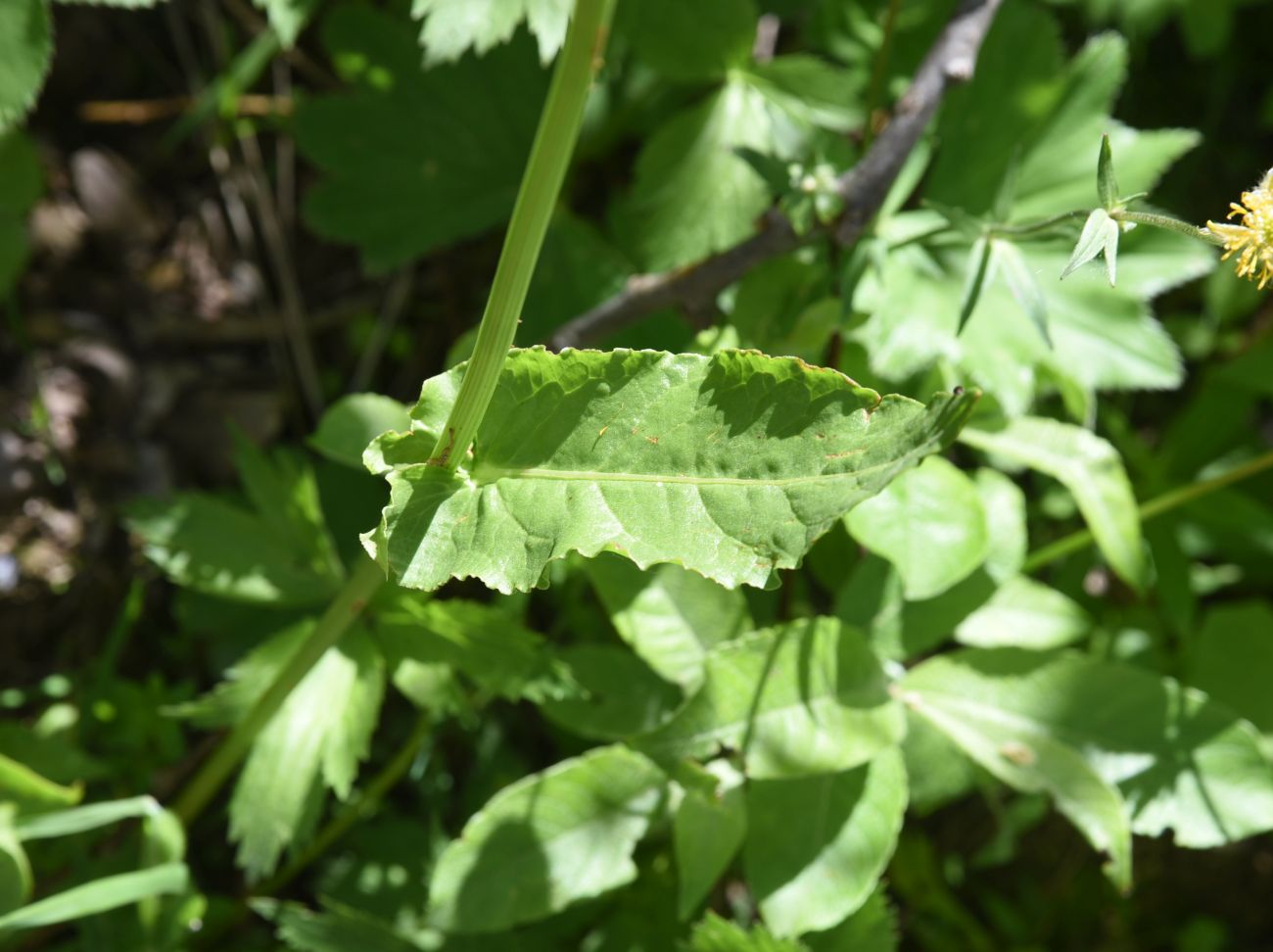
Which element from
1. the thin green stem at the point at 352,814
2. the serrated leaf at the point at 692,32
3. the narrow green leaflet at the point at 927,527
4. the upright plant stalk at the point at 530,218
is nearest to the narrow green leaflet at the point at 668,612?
the narrow green leaflet at the point at 927,527

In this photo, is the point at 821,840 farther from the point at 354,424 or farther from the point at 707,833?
the point at 354,424

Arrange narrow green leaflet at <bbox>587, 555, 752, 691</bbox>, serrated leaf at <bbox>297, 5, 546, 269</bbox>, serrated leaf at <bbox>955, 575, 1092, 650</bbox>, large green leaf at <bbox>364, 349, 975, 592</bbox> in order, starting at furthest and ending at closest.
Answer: serrated leaf at <bbox>297, 5, 546, 269</bbox> < serrated leaf at <bbox>955, 575, 1092, 650</bbox> < narrow green leaflet at <bbox>587, 555, 752, 691</bbox> < large green leaf at <bbox>364, 349, 975, 592</bbox>

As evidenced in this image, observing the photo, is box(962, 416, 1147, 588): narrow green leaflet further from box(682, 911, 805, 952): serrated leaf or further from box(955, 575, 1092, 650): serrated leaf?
box(682, 911, 805, 952): serrated leaf

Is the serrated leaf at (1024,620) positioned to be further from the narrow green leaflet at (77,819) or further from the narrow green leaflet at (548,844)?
the narrow green leaflet at (77,819)

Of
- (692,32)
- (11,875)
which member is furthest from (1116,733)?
(11,875)

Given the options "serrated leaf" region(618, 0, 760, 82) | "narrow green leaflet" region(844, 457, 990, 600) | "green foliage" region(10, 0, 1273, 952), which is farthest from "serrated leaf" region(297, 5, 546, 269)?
"narrow green leaflet" region(844, 457, 990, 600)

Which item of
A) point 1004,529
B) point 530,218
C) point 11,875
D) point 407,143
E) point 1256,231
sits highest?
point 407,143

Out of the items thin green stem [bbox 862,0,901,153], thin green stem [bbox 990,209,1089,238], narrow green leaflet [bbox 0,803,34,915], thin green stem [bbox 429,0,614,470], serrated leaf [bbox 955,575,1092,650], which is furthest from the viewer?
serrated leaf [bbox 955,575,1092,650]
